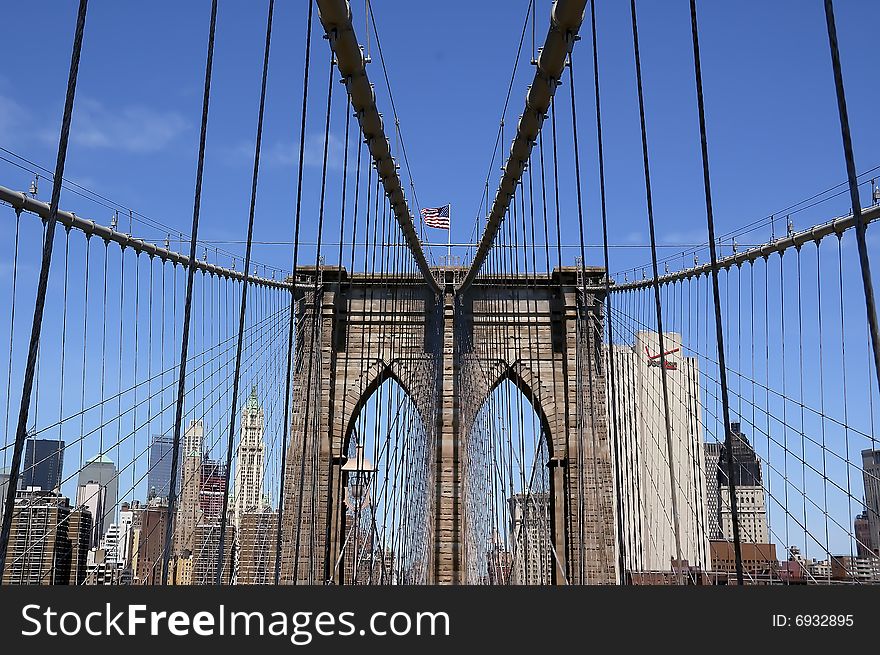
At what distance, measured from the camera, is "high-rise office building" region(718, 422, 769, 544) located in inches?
595

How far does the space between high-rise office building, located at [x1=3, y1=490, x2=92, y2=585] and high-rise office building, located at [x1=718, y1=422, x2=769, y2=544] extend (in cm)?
675

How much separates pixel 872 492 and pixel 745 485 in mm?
11279

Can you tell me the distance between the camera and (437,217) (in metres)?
20.0

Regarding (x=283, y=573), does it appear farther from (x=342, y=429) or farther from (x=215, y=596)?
(x=215, y=596)

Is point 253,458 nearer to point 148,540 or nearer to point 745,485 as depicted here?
point 148,540

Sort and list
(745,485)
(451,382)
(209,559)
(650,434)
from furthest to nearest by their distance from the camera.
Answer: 1. (650,434)
2. (745,485)
3. (209,559)
4. (451,382)

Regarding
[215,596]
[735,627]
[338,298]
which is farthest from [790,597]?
[338,298]

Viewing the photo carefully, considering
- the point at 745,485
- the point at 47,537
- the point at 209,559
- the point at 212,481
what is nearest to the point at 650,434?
the point at 745,485

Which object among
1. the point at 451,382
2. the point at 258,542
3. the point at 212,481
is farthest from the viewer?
the point at 258,542

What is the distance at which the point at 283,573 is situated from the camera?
17.9m

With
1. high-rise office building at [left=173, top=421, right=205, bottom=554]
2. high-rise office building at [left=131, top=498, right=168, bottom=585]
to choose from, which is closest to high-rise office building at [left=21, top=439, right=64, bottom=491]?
high-rise office building at [left=131, top=498, right=168, bottom=585]

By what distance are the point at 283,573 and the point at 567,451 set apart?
18.1 ft

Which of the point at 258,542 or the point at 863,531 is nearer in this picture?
the point at 863,531

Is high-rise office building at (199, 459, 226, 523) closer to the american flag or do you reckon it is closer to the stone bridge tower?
the stone bridge tower
